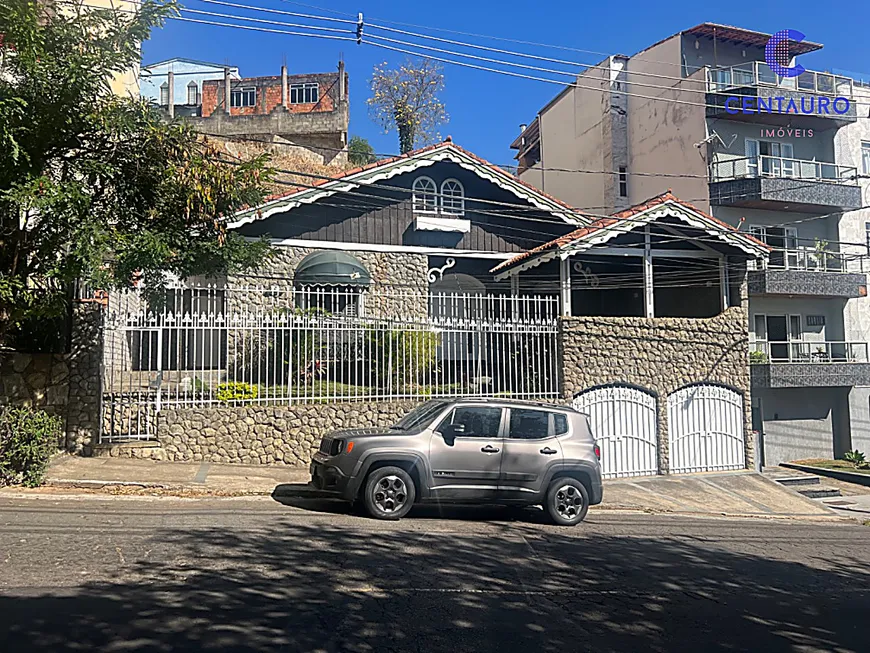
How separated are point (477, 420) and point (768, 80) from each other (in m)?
22.0

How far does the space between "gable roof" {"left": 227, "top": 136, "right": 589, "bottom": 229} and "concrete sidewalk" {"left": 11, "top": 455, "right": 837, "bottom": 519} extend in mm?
6419

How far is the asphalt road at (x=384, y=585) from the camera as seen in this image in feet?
17.2

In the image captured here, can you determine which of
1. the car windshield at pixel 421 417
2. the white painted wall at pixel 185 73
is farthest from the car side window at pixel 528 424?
the white painted wall at pixel 185 73

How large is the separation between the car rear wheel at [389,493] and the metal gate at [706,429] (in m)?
9.30

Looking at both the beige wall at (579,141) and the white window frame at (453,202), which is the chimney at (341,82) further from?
the white window frame at (453,202)

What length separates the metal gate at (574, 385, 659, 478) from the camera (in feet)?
52.7

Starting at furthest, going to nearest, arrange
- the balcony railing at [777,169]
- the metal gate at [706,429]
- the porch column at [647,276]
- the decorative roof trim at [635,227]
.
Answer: the balcony railing at [777,169] → the porch column at [647,276] → the metal gate at [706,429] → the decorative roof trim at [635,227]

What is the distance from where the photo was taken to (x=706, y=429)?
1744cm

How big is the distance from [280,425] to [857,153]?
24763 millimetres

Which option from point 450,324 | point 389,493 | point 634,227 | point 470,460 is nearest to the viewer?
point 389,493

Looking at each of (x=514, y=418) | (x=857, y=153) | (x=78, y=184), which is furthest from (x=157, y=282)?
(x=857, y=153)

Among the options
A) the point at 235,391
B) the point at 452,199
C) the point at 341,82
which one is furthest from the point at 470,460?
the point at 341,82

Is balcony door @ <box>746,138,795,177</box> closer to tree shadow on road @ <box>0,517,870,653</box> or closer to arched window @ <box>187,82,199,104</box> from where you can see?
tree shadow on road @ <box>0,517,870,653</box>

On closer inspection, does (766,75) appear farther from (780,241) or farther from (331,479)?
(331,479)
